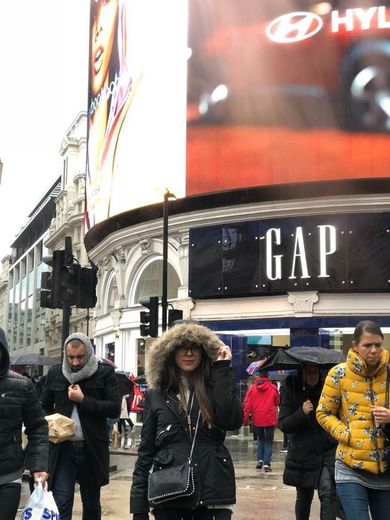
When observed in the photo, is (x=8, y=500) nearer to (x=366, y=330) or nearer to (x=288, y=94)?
(x=366, y=330)

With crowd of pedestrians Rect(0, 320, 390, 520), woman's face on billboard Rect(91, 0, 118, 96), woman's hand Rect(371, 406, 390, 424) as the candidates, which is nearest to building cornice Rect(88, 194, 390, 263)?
woman's face on billboard Rect(91, 0, 118, 96)

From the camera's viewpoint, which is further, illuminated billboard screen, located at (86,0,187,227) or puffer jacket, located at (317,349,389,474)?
illuminated billboard screen, located at (86,0,187,227)

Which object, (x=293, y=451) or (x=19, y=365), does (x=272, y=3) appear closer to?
(x=19, y=365)

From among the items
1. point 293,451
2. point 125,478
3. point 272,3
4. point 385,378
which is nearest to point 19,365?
point 125,478

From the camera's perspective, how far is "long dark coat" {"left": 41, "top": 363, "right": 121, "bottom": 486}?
5973 millimetres

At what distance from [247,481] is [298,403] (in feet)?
18.1

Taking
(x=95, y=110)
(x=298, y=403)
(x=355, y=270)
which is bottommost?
(x=298, y=403)

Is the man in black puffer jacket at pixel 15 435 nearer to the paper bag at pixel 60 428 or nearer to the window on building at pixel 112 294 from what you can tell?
the paper bag at pixel 60 428

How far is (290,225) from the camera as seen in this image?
90.2 feet

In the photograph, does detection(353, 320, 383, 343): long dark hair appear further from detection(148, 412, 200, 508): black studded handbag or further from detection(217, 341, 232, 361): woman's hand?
detection(148, 412, 200, 508): black studded handbag

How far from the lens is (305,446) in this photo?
252 inches

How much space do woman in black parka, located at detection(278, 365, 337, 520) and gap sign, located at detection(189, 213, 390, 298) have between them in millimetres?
20015

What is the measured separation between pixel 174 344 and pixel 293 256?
22988mm

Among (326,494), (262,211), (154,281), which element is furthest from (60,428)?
(154,281)
